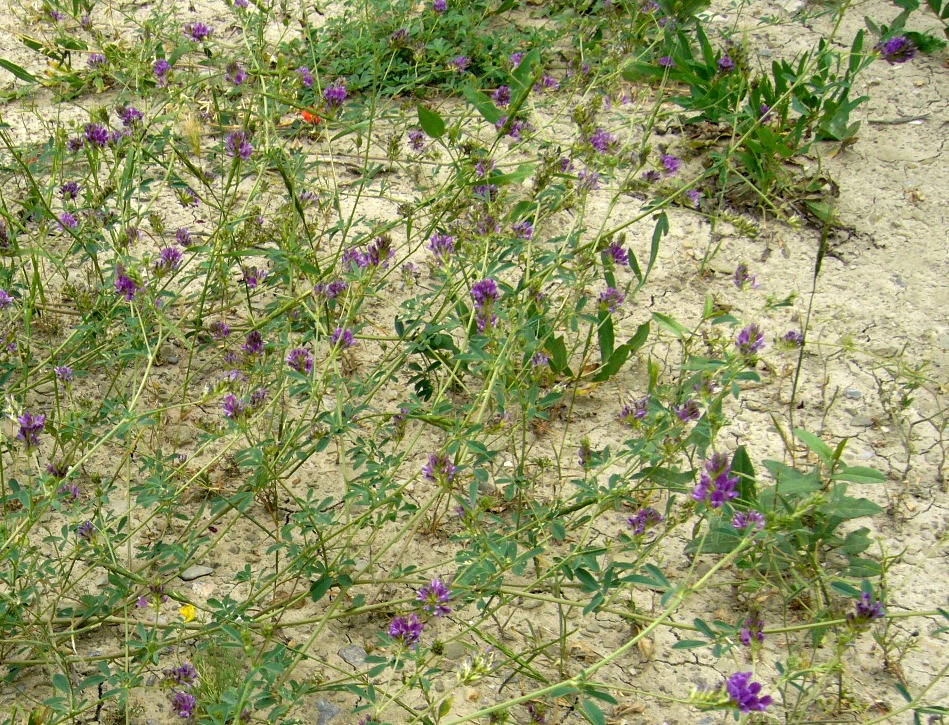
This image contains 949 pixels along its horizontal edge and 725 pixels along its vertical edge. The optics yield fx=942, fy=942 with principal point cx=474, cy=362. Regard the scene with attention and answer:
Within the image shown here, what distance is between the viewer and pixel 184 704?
2082 millimetres

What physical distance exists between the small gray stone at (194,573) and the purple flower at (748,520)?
4.63 feet

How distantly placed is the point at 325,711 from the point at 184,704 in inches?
14.2

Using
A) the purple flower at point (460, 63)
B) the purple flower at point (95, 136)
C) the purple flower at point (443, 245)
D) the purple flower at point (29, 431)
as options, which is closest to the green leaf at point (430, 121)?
the purple flower at point (443, 245)

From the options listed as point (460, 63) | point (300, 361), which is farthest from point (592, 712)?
point (460, 63)

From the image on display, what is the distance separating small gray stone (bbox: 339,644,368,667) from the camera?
2402mm

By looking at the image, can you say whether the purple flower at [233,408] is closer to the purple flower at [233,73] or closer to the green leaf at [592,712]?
the green leaf at [592,712]

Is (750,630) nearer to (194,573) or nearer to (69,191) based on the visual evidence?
(194,573)

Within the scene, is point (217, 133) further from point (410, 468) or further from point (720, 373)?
point (720, 373)

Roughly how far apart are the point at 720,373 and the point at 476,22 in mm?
2593

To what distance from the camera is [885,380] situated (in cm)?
311

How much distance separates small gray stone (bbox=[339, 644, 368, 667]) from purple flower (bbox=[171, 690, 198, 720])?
414mm

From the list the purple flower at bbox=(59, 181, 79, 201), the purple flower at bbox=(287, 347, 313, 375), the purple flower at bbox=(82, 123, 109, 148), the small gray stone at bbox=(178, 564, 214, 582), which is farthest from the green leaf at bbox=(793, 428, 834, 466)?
the purple flower at bbox=(59, 181, 79, 201)

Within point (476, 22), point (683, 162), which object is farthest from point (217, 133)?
point (683, 162)

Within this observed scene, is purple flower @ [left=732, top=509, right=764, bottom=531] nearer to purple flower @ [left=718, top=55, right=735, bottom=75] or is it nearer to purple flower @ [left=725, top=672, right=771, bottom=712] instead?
purple flower @ [left=725, top=672, right=771, bottom=712]
